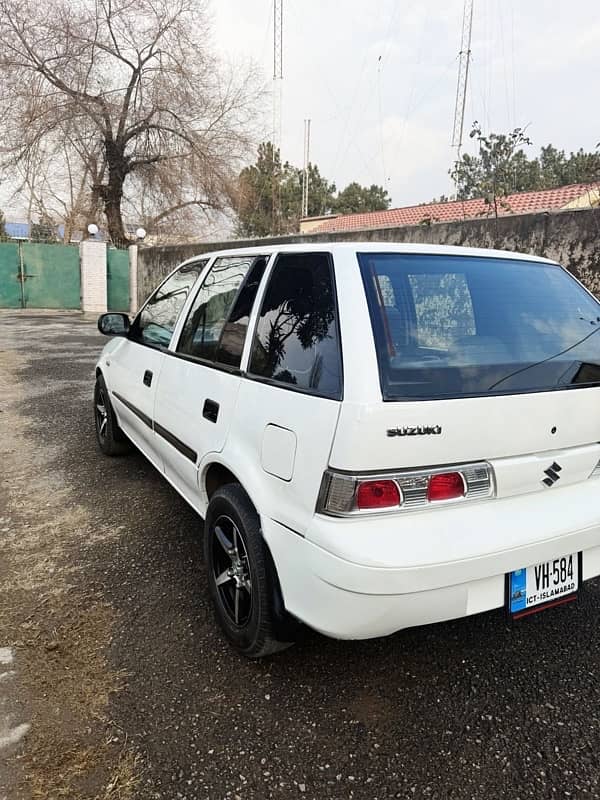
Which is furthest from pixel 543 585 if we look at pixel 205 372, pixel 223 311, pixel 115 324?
pixel 115 324

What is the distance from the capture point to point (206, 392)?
2586mm

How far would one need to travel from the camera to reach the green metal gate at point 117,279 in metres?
18.2

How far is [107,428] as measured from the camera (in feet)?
14.6

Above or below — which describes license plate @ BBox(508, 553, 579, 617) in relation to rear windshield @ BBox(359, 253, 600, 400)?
below

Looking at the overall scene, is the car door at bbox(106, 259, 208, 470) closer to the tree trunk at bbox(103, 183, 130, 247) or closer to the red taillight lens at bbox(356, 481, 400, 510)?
the red taillight lens at bbox(356, 481, 400, 510)

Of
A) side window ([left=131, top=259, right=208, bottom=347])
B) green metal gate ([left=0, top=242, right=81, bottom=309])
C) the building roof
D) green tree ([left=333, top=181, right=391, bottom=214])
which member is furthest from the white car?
green tree ([left=333, top=181, right=391, bottom=214])

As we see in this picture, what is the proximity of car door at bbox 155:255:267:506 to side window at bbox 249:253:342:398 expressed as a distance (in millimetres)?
153

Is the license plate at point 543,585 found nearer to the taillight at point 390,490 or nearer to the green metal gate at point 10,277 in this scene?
the taillight at point 390,490

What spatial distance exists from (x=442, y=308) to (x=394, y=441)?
66cm

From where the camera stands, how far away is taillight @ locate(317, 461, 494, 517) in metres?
1.75

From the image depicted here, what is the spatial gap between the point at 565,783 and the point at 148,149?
74.4 feet

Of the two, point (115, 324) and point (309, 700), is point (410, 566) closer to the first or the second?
point (309, 700)

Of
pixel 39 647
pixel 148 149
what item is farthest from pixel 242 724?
pixel 148 149

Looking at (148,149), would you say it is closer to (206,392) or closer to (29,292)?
(29,292)
